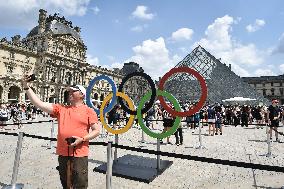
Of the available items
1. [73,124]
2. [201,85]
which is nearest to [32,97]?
[73,124]

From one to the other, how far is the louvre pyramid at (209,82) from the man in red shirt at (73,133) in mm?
28021

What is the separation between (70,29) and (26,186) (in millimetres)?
61056

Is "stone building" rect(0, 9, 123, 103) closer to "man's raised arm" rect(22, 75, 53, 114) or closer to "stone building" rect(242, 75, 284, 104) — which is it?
"man's raised arm" rect(22, 75, 53, 114)

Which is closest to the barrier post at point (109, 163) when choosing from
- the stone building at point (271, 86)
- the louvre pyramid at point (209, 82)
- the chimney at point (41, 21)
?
the louvre pyramid at point (209, 82)

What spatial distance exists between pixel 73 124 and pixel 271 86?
11082cm

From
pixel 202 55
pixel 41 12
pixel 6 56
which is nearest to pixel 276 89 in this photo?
pixel 202 55

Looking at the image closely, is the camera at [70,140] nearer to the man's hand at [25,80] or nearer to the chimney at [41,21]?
the man's hand at [25,80]

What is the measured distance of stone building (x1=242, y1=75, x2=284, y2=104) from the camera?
99.5 metres

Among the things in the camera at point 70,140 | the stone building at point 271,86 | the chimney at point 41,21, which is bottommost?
the camera at point 70,140

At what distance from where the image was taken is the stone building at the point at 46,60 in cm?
4438

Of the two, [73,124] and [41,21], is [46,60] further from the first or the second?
[73,124]

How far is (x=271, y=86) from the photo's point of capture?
332 ft

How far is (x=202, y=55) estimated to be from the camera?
1346 inches

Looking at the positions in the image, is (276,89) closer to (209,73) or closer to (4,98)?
(209,73)
